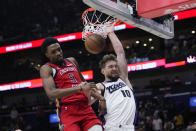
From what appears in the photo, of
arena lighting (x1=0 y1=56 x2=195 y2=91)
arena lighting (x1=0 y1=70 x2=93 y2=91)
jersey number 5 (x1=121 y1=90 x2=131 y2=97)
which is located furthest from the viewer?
arena lighting (x1=0 y1=70 x2=93 y2=91)

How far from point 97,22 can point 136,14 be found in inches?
32.0

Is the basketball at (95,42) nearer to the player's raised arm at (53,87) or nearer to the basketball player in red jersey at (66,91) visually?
the basketball player in red jersey at (66,91)

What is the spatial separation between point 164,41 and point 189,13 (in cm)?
304

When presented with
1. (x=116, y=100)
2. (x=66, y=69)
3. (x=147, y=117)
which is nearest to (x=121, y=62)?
(x=116, y=100)

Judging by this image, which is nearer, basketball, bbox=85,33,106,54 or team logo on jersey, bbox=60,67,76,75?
team logo on jersey, bbox=60,67,76,75

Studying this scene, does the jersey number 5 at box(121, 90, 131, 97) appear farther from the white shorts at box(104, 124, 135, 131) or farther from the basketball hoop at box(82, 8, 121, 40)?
the basketball hoop at box(82, 8, 121, 40)

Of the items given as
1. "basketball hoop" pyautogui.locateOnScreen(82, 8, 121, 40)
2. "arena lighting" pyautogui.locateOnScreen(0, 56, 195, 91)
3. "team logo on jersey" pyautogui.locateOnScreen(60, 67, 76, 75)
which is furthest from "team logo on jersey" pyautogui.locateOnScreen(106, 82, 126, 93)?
"arena lighting" pyautogui.locateOnScreen(0, 56, 195, 91)

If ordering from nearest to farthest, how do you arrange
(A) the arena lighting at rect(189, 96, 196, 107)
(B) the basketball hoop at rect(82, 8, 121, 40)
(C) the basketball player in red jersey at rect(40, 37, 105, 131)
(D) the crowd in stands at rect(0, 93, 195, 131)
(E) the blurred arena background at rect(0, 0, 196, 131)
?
(C) the basketball player in red jersey at rect(40, 37, 105, 131) → (B) the basketball hoop at rect(82, 8, 121, 40) → (D) the crowd in stands at rect(0, 93, 195, 131) → (E) the blurred arena background at rect(0, 0, 196, 131) → (A) the arena lighting at rect(189, 96, 196, 107)

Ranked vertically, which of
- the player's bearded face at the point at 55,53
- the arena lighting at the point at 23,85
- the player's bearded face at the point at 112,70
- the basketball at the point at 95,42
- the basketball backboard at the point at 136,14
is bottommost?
the arena lighting at the point at 23,85

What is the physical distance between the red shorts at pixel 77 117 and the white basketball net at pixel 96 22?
4.90 feet

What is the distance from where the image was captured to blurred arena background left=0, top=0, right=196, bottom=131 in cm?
1434

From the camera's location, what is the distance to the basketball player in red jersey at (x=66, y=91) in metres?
3.62

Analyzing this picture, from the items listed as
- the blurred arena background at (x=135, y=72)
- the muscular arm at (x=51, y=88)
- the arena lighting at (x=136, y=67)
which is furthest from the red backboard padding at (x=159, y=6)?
the arena lighting at (x=136, y=67)

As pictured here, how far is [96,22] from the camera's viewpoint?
531cm
